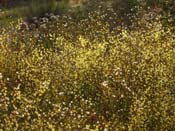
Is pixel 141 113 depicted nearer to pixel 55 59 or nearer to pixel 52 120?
pixel 52 120

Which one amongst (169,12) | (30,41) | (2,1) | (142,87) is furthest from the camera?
(2,1)

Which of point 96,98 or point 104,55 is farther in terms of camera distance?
point 104,55

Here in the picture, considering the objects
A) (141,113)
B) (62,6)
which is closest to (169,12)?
(62,6)

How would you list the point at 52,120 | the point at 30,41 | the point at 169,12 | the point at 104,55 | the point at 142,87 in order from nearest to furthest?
the point at 52,120
the point at 142,87
the point at 104,55
the point at 30,41
the point at 169,12

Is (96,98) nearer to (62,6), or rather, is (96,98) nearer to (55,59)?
(55,59)

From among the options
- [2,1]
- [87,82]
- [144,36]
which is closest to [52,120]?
[87,82]

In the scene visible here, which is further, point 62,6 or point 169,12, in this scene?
point 62,6

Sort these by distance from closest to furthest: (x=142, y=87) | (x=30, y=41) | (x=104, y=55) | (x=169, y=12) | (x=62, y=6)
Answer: (x=142, y=87) → (x=104, y=55) → (x=30, y=41) → (x=169, y=12) → (x=62, y=6)
